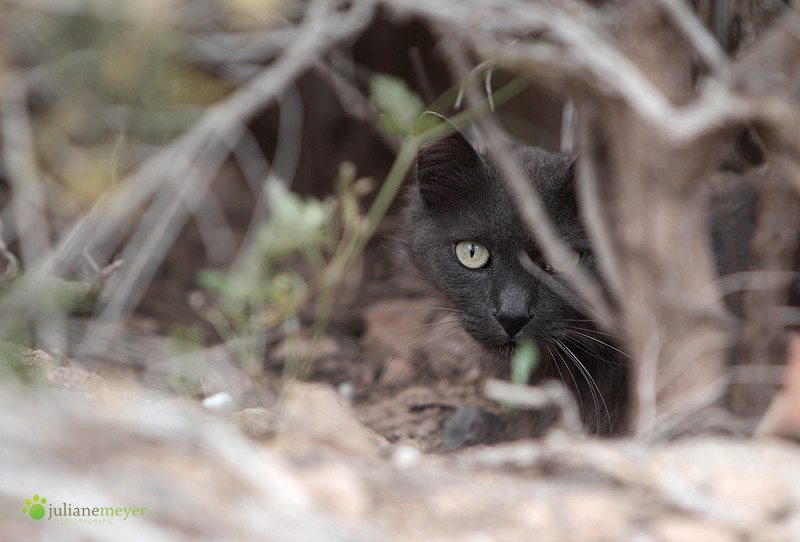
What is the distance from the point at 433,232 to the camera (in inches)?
116

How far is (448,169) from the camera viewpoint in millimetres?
2818

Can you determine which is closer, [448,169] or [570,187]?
[570,187]

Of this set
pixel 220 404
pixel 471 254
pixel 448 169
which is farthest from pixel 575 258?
pixel 220 404

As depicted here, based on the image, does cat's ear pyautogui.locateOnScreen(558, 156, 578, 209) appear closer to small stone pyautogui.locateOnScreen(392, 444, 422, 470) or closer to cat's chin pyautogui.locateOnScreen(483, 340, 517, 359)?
cat's chin pyautogui.locateOnScreen(483, 340, 517, 359)

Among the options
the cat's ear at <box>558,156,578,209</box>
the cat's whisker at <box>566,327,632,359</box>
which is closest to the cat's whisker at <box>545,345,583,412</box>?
the cat's whisker at <box>566,327,632,359</box>

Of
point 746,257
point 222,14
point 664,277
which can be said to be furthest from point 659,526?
point 222,14

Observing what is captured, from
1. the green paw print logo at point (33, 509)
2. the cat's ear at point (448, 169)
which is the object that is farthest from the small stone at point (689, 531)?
the cat's ear at point (448, 169)

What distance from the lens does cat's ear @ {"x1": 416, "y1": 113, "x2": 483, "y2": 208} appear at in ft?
8.86

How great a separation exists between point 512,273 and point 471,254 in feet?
0.80

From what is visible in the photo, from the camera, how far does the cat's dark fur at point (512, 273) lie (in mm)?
2502

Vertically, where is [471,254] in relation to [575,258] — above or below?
above

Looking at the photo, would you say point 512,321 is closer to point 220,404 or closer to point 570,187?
point 570,187

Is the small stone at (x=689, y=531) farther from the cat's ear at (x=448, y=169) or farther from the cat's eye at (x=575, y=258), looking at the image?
the cat's ear at (x=448, y=169)

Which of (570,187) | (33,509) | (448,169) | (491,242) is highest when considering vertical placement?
(448,169)
